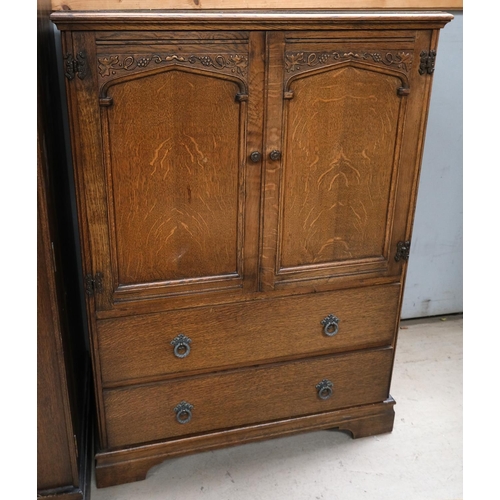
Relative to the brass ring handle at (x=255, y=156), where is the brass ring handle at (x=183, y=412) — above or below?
below

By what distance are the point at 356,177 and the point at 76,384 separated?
1.14m

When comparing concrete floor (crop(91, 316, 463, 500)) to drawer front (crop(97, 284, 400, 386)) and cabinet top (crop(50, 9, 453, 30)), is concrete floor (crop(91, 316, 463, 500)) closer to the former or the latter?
drawer front (crop(97, 284, 400, 386))

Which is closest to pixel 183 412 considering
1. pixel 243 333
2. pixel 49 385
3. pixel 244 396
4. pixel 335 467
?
pixel 244 396

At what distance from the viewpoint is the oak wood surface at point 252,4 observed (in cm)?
199

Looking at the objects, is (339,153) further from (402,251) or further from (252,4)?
(252,4)

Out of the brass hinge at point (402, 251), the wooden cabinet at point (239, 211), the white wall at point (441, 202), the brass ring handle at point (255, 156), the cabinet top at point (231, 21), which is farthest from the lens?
the white wall at point (441, 202)

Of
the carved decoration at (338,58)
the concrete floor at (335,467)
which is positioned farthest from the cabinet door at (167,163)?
the concrete floor at (335,467)

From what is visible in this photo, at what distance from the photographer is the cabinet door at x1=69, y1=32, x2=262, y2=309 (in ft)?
4.93

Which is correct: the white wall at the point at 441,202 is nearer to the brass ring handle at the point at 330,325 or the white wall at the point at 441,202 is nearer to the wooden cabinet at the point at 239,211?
the wooden cabinet at the point at 239,211

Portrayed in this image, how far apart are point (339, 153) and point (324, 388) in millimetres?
829

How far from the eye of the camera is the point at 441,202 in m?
2.70

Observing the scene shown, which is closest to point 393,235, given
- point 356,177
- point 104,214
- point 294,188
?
point 356,177

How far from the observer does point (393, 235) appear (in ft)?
6.23

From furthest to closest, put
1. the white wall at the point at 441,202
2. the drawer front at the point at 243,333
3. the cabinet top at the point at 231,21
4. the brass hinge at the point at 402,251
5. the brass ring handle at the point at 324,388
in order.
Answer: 1. the white wall at the point at 441,202
2. the brass ring handle at the point at 324,388
3. the brass hinge at the point at 402,251
4. the drawer front at the point at 243,333
5. the cabinet top at the point at 231,21
